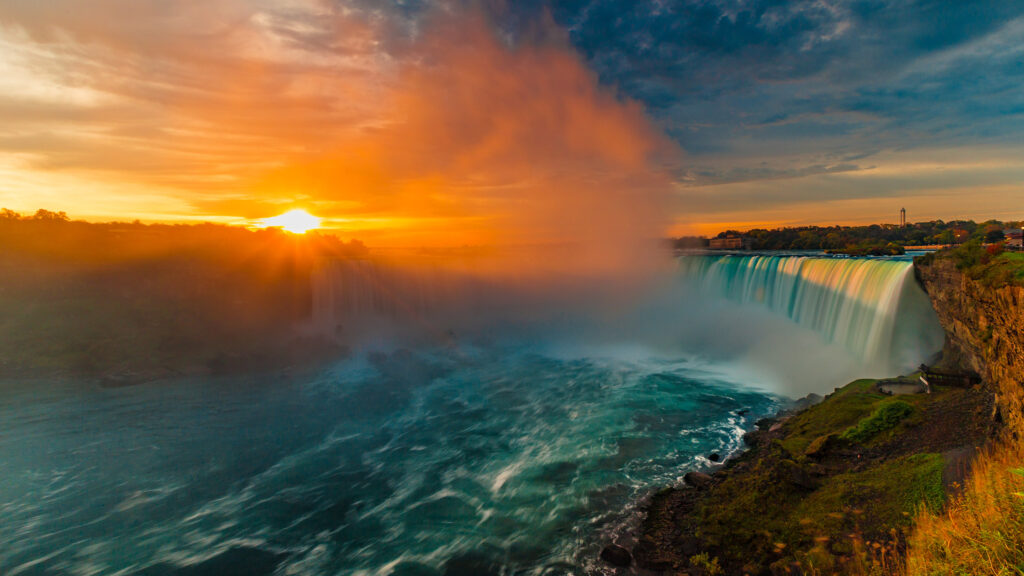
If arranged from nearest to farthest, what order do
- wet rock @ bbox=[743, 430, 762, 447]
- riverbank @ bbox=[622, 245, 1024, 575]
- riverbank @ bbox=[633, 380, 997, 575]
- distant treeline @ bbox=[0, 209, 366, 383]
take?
riverbank @ bbox=[622, 245, 1024, 575] → riverbank @ bbox=[633, 380, 997, 575] → wet rock @ bbox=[743, 430, 762, 447] → distant treeline @ bbox=[0, 209, 366, 383]

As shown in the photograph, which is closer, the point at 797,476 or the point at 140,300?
the point at 797,476

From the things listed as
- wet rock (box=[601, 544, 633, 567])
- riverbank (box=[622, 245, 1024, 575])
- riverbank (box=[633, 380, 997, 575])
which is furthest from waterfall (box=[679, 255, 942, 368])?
wet rock (box=[601, 544, 633, 567])

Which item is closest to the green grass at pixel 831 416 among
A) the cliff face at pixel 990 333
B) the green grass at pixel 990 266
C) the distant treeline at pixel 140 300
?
the cliff face at pixel 990 333

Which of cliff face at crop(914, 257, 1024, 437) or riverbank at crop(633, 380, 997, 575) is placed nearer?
riverbank at crop(633, 380, 997, 575)

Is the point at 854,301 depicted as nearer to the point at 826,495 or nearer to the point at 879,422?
the point at 879,422

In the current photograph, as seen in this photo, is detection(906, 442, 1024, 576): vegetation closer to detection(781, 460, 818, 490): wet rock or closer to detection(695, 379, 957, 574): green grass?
detection(695, 379, 957, 574): green grass

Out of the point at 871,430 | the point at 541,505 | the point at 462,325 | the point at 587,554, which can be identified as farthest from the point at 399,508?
the point at 462,325

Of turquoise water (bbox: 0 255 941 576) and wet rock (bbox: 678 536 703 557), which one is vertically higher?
wet rock (bbox: 678 536 703 557)

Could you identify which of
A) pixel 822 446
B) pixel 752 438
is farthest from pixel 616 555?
pixel 752 438
